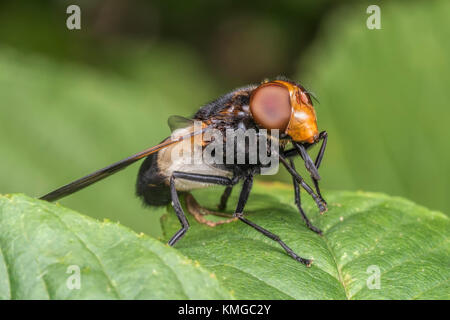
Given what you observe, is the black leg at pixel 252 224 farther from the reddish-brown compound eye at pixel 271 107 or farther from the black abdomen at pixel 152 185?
the black abdomen at pixel 152 185

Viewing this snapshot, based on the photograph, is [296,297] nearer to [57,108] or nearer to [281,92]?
[281,92]

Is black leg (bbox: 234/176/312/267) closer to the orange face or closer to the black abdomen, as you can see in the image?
the orange face

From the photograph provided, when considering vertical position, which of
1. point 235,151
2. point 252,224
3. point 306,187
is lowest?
point 252,224

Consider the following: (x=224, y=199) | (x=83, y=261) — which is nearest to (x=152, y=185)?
(x=224, y=199)

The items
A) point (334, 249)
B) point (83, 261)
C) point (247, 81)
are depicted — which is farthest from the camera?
point (247, 81)

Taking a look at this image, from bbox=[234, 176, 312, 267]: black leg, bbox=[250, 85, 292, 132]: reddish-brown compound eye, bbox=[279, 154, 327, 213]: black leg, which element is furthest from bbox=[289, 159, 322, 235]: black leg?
bbox=[250, 85, 292, 132]: reddish-brown compound eye

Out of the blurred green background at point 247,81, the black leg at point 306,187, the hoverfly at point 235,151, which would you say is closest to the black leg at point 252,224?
the hoverfly at point 235,151

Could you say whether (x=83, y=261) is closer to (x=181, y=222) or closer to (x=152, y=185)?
(x=181, y=222)
